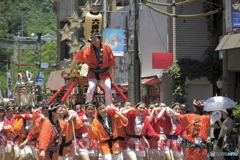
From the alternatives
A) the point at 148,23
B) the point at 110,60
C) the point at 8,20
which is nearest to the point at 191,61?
the point at 148,23

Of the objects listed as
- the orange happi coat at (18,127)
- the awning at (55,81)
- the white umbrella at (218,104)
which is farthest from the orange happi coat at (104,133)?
the awning at (55,81)

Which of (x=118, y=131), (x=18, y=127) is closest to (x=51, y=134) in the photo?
(x=118, y=131)

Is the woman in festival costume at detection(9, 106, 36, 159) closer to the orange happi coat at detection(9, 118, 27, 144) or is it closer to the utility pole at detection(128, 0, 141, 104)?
the orange happi coat at detection(9, 118, 27, 144)

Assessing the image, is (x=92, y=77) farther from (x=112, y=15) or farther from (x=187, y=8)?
(x=112, y=15)

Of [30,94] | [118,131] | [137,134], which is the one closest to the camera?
[118,131]

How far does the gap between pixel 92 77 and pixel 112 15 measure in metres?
22.6

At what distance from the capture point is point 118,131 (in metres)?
12.4

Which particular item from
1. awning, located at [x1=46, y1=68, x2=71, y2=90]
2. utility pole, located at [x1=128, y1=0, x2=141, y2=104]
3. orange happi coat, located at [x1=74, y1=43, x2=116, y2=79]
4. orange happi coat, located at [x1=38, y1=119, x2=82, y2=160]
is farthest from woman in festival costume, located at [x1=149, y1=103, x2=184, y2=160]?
awning, located at [x1=46, y1=68, x2=71, y2=90]

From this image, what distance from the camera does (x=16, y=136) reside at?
15625 millimetres

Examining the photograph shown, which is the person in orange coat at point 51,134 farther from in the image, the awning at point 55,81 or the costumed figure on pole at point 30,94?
the awning at point 55,81

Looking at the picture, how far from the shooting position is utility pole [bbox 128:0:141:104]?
20698 millimetres

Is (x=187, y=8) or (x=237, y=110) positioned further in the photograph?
(x=187, y=8)

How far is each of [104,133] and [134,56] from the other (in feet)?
29.7

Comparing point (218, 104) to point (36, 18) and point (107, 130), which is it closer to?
point (107, 130)
